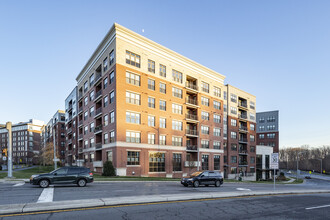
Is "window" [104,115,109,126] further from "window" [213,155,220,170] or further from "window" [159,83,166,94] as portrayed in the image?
"window" [213,155,220,170]

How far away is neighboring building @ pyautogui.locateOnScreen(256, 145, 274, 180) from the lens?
7506 centimetres

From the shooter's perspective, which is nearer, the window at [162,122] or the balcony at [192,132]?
the window at [162,122]

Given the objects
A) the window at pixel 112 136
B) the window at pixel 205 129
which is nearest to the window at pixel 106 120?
the window at pixel 112 136

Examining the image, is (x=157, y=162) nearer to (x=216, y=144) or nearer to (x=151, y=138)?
(x=151, y=138)

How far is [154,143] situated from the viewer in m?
40.9

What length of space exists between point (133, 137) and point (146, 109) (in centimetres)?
538

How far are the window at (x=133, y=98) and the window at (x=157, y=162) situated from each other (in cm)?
928

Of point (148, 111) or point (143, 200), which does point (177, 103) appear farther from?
point (143, 200)

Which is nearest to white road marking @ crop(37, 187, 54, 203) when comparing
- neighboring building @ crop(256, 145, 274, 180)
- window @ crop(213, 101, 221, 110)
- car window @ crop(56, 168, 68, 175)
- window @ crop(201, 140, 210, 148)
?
car window @ crop(56, 168, 68, 175)

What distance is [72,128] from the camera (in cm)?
6419

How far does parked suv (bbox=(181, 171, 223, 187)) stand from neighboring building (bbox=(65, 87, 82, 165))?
45077 mm

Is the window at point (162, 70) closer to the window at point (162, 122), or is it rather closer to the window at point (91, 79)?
the window at point (162, 122)

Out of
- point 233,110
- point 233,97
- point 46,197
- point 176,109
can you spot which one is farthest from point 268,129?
point 46,197

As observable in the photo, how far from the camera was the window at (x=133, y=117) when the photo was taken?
37.7 m
